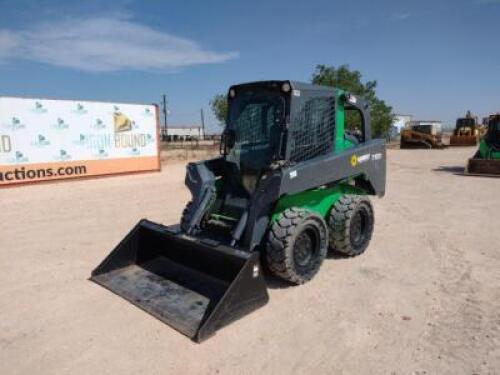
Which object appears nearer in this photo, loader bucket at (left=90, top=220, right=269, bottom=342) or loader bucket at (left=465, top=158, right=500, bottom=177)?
loader bucket at (left=90, top=220, right=269, bottom=342)

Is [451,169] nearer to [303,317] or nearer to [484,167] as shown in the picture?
[484,167]

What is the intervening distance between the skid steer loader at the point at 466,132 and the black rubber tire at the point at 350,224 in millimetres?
26440

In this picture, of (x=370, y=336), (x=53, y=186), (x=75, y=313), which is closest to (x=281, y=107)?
(x=370, y=336)

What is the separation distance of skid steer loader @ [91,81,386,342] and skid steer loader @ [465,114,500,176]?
9.87 meters

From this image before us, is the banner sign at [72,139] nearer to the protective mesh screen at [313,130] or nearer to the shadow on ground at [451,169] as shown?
the protective mesh screen at [313,130]

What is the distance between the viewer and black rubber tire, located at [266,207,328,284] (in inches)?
164

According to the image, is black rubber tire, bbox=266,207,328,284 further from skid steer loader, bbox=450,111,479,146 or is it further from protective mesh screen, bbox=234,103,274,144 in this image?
skid steer loader, bbox=450,111,479,146

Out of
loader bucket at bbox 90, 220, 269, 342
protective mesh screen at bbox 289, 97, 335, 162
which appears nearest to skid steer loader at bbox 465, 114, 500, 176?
protective mesh screen at bbox 289, 97, 335, 162

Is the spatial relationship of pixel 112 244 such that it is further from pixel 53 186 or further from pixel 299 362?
pixel 53 186

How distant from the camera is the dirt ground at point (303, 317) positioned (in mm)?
3100

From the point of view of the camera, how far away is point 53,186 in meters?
12.4

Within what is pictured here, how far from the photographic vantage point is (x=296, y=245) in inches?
173

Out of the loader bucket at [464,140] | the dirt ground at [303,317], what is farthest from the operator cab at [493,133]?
the loader bucket at [464,140]

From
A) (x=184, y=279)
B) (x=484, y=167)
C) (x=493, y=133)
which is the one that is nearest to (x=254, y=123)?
(x=184, y=279)
